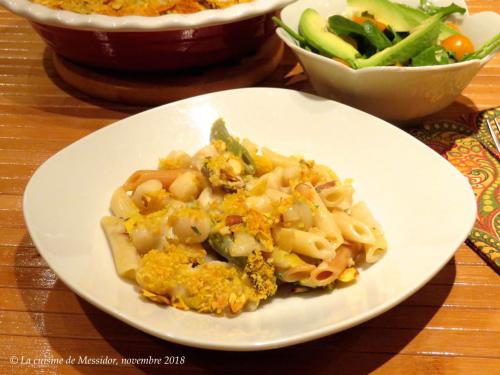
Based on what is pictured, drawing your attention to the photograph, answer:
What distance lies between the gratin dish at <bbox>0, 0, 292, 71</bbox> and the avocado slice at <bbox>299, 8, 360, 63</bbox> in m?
0.10

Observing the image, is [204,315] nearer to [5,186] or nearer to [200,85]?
[5,186]

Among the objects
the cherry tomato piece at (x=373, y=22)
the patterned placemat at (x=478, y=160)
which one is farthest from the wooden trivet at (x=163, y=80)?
the patterned placemat at (x=478, y=160)

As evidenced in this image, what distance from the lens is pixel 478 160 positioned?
1317mm

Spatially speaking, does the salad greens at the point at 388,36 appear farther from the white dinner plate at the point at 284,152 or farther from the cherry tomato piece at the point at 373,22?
the white dinner plate at the point at 284,152

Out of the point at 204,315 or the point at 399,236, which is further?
the point at 399,236

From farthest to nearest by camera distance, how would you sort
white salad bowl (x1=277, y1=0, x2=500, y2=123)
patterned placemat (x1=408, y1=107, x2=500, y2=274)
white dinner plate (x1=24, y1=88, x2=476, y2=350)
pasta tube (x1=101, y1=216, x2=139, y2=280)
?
white salad bowl (x1=277, y1=0, x2=500, y2=123), patterned placemat (x1=408, y1=107, x2=500, y2=274), pasta tube (x1=101, y1=216, x2=139, y2=280), white dinner plate (x1=24, y1=88, x2=476, y2=350)

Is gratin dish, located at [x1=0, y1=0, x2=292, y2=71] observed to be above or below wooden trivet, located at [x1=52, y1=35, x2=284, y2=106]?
above

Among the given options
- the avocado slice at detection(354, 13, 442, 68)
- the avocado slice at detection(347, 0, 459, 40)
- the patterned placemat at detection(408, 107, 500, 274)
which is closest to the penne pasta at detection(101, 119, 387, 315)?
the patterned placemat at detection(408, 107, 500, 274)

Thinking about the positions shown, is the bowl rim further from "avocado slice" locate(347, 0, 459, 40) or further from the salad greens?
"avocado slice" locate(347, 0, 459, 40)

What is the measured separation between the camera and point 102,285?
884 mm

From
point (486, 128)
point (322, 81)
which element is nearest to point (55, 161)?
point (322, 81)

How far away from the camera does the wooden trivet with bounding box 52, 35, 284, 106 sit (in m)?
1.59

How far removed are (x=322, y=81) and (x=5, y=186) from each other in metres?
0.83

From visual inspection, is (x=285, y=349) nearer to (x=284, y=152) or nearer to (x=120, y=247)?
(x=120, y=247)
